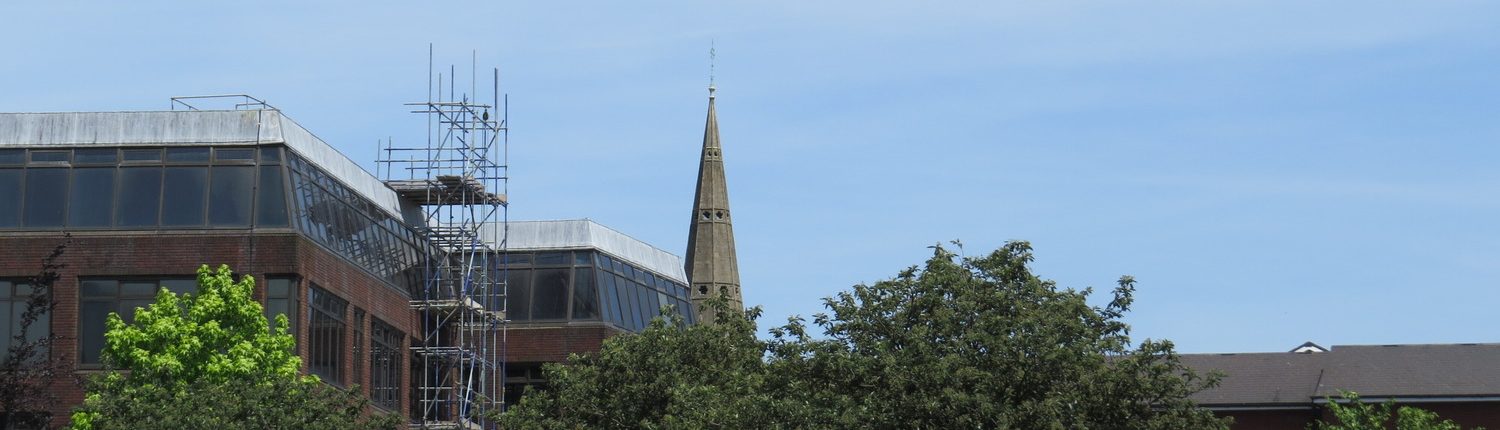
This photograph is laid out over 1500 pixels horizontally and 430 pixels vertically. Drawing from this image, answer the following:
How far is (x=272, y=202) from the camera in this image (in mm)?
50562

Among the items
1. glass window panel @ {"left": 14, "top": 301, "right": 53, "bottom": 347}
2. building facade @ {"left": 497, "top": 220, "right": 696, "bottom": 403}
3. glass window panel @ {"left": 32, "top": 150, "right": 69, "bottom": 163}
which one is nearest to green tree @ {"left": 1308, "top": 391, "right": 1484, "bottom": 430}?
building facade @ {"left": 497, "top": 220, "right": 696, "bottom": 403}

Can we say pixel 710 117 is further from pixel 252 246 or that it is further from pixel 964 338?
pixel 964 338

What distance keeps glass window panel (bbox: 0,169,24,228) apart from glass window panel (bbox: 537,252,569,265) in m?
20.4

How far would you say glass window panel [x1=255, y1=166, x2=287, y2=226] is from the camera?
50.4m

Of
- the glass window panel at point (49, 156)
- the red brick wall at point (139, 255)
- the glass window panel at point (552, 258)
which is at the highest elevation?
the glass window panel at point (552, 258)

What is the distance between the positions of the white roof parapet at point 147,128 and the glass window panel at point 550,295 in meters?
17.3

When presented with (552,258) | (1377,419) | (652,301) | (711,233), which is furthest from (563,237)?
(711,233)

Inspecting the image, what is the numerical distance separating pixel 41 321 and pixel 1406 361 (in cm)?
3915

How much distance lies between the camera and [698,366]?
46594mm

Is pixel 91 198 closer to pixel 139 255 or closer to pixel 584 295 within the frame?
pixel 139 255

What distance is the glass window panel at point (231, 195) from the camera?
165 feet

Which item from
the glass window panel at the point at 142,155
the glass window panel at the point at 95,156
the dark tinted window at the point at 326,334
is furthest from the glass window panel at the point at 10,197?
the dark tinted window at the point at 326,334

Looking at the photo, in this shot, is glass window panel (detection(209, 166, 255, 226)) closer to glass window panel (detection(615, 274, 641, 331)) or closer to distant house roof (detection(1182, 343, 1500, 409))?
glass window panel (detection(615, 274, 641, 331))

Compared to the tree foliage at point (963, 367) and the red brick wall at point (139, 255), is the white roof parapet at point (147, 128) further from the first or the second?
the tree foliage at point (963, 367)
